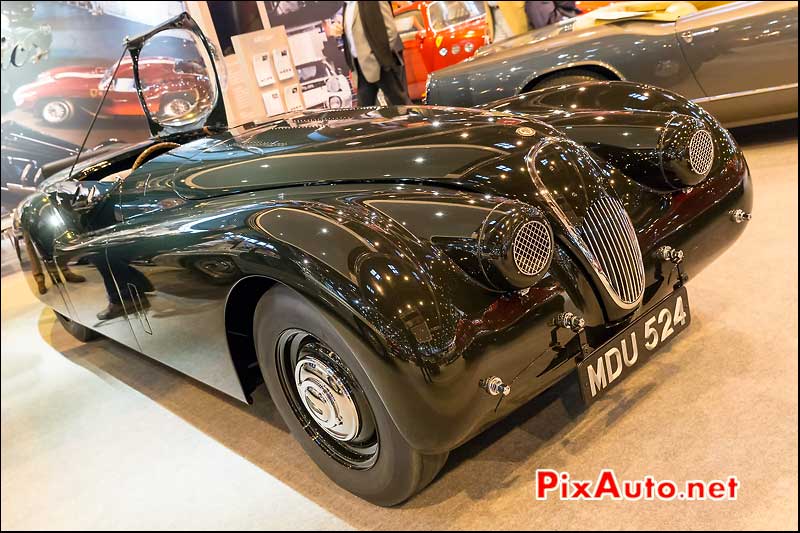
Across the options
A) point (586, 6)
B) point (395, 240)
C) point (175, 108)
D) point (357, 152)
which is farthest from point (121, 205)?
point (586, 6)

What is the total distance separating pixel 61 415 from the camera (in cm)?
273

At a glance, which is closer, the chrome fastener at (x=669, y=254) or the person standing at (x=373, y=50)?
the chrome fastener at (x=669, y=254)

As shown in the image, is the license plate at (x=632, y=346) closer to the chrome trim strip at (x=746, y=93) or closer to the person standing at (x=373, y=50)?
the chrome trim strip at (x=746, y=93)

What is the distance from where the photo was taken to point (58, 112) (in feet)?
13.8

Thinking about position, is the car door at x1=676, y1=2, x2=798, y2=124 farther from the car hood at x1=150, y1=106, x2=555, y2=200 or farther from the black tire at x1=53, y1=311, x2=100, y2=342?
the black tire at x1=53, y1=311, x2=100, y2=342

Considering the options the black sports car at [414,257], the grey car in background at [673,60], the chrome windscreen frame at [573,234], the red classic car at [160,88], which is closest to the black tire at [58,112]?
the red classic car at [160,88]

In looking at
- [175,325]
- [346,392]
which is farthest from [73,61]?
[346,392]

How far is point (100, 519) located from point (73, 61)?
392 centimetres

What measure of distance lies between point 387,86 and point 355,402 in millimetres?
4018

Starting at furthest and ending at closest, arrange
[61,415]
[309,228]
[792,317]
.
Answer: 1. [61,415]
2. [792,317]
3. [309,228]

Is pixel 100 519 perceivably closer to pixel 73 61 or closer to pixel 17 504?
pixel 17 504

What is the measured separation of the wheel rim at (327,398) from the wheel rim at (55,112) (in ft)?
10.3

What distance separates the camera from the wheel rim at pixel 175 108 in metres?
3.07

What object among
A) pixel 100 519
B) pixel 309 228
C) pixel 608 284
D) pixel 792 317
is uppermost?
pixel 309 228
